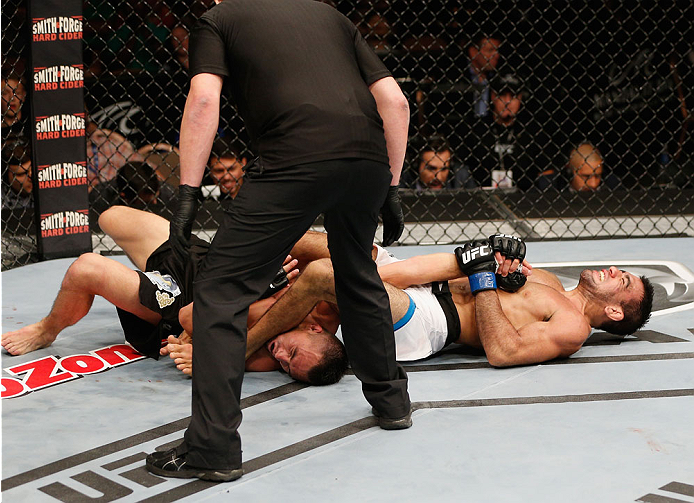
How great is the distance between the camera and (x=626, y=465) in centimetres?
168

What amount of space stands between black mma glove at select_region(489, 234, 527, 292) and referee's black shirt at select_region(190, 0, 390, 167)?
716 mm

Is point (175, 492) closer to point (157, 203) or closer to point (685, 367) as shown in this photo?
point (685, 367)

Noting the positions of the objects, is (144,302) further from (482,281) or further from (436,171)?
(436,171)

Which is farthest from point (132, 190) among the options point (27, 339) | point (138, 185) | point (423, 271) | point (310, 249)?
point (423, 271)

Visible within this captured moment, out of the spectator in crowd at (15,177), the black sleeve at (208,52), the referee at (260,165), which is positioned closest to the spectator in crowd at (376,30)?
the spectator in crowd at (15,177)

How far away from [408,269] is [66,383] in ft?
3.23

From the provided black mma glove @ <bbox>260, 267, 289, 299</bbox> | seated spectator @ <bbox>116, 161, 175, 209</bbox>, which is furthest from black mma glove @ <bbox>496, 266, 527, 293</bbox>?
seated spectator @ <bbox>116, 161, 175, 209</bbox>

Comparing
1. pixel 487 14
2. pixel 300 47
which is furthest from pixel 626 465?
pixel 487 14

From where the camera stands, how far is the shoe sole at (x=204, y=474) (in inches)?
63.9

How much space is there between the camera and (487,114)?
4.59 m

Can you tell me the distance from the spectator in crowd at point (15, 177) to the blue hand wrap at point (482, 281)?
2590 millimetres

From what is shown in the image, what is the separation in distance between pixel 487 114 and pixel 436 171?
1.52ft

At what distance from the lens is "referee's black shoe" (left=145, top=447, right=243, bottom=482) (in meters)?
1.63

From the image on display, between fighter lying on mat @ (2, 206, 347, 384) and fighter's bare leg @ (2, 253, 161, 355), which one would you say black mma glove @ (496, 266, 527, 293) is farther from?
fighter's bare leg @ (2, 253, 161, 355)
